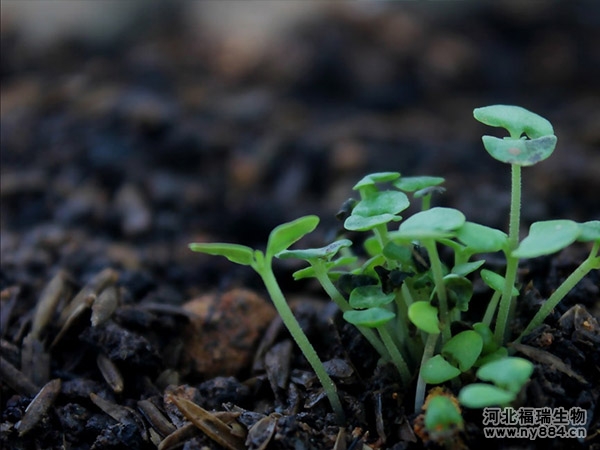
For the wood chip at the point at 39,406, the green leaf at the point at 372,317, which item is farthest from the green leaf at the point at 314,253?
the wood chip at the point at 39,406

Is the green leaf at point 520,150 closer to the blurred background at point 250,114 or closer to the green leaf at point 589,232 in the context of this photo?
the green leaf at point 589,232

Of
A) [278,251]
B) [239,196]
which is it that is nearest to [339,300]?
[278,251]

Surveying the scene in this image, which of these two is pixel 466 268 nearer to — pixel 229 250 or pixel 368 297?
pixel 368 297

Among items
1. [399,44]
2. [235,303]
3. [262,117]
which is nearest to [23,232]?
[235,303]

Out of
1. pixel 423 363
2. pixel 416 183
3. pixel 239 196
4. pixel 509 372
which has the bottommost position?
pixel 239 196

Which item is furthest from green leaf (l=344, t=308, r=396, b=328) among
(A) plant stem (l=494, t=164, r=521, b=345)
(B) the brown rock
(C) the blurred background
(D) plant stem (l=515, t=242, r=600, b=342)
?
(C) the blurred background

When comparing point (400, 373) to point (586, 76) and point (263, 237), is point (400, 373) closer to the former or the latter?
point (263, 237)
